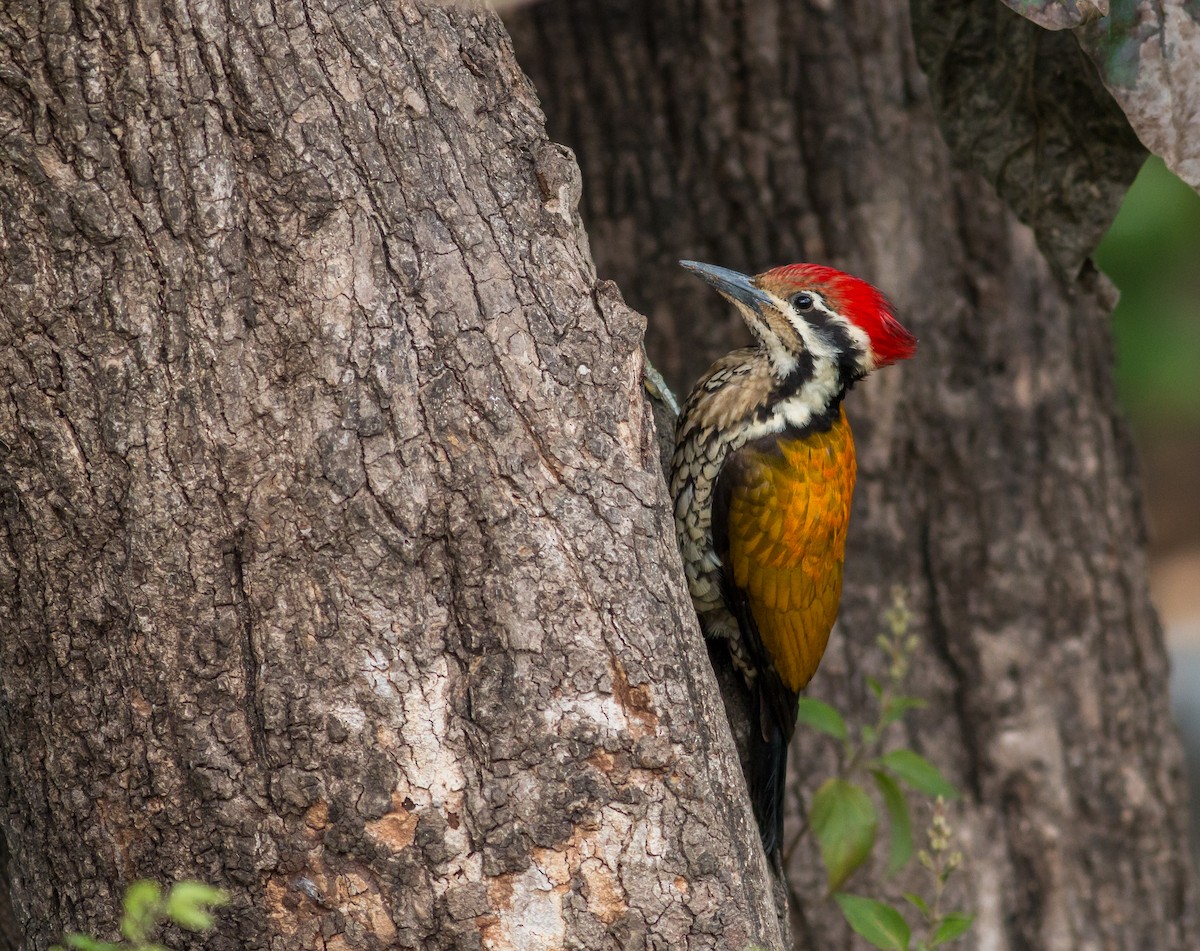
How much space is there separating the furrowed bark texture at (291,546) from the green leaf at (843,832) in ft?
3.07

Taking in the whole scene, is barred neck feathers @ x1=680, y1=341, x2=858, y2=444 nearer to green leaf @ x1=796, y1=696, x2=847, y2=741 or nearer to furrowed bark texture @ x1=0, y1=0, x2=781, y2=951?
green leaf @ x1=796, y1=696, x2=847, y2=741

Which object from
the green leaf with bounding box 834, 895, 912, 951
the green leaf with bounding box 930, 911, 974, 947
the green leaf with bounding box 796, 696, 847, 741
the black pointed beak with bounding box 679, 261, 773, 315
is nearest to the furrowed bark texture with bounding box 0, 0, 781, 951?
the green leaf with bounding box 834, 895, 912, 951

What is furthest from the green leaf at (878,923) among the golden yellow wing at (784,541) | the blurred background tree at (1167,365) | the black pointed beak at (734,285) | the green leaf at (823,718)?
the blurred background tree at (1167,365)

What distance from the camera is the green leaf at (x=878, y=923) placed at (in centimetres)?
287

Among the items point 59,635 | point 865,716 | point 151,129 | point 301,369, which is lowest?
point 865,716

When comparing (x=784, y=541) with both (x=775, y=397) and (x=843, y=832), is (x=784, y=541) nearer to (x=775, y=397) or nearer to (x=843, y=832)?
(x=775, y=397)

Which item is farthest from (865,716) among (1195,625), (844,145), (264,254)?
(1195,625)

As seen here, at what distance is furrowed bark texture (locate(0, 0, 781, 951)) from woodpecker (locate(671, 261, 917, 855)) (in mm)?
1006

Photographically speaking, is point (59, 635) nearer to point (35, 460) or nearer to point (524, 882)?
point (35, 460)

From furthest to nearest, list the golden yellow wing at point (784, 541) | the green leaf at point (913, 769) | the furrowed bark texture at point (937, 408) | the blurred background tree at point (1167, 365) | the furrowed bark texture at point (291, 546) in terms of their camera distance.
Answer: the blurred background tree at point (1167, 365) < the furrowed bark texture at point (937, 408) < the golden yellow wing at point (784, 541) < the green leaf at point (913, 769) < the furrowed bark texture at point (291, 546)

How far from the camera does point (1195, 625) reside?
35.3 feet

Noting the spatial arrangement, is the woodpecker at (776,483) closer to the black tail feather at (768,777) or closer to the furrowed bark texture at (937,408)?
the black tail feather at (768,777)

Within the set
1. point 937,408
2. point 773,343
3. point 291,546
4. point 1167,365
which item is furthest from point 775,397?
point 1167,365

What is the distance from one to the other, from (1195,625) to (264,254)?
33.2 feet
